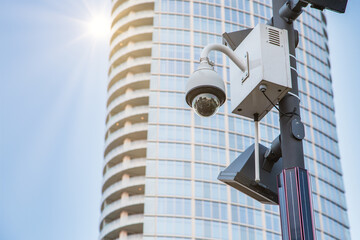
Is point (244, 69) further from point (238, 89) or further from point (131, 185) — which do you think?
point (131, 185)

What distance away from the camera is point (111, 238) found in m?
71.6

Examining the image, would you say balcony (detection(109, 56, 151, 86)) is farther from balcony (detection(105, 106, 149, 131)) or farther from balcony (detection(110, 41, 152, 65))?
balcony (detection(105, 106, 149, 131))

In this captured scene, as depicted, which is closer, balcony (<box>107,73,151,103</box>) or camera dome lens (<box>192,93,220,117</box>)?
camera dome lens (<box>192,93,220,117</box>)

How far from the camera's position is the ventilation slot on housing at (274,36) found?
5.15m

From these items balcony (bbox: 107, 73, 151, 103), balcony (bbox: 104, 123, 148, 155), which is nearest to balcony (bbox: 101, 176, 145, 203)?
balcony (bbox: 104, 123, 148, 155)

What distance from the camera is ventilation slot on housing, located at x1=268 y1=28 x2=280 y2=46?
5148mm

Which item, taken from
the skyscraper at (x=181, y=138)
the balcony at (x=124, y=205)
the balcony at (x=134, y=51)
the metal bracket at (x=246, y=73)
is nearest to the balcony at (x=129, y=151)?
the skyscraper at (x=181, y=138)

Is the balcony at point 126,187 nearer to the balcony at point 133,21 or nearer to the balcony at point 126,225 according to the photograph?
the balcony at point 126,225

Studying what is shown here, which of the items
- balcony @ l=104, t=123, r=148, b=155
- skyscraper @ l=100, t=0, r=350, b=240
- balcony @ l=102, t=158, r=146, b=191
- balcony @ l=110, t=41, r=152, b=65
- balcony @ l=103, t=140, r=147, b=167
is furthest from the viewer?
balcony @ l=110, t=41, r=152, b=65

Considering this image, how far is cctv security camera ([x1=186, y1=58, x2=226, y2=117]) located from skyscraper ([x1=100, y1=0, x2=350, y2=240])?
6407 cm

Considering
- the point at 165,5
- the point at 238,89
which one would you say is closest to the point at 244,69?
the point at 238,89

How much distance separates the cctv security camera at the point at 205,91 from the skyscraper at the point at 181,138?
64067 mm

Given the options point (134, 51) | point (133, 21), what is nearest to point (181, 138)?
point (134, 51)

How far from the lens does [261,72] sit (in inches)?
192
